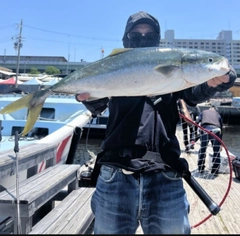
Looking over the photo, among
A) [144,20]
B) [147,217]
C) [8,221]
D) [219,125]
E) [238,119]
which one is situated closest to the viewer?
[147,217]

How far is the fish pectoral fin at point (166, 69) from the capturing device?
73.8 inches

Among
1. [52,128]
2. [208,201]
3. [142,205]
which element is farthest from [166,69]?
[52,128]

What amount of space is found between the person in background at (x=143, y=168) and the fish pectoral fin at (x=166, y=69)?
22 cm

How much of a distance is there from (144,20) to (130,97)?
2.22ft

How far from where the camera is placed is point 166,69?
1879 millimetres

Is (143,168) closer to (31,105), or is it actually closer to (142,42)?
(31,105)

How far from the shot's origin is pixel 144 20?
2.27 meters

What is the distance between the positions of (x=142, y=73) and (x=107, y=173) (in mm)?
735

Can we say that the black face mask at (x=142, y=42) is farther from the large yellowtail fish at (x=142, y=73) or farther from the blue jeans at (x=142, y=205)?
the blue jeans at (x=142, y=205)

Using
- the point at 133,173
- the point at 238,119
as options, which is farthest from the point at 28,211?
the point at 238,119

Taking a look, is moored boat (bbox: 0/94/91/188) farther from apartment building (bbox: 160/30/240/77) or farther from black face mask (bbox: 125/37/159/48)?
apartment building (bbox: 160/30/240/77)

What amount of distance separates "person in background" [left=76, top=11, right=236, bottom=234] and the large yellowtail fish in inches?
4.5

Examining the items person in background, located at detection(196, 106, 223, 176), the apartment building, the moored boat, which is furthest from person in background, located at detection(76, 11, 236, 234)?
the apartment building

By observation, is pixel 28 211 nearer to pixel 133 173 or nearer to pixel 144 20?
pixel 133 173
